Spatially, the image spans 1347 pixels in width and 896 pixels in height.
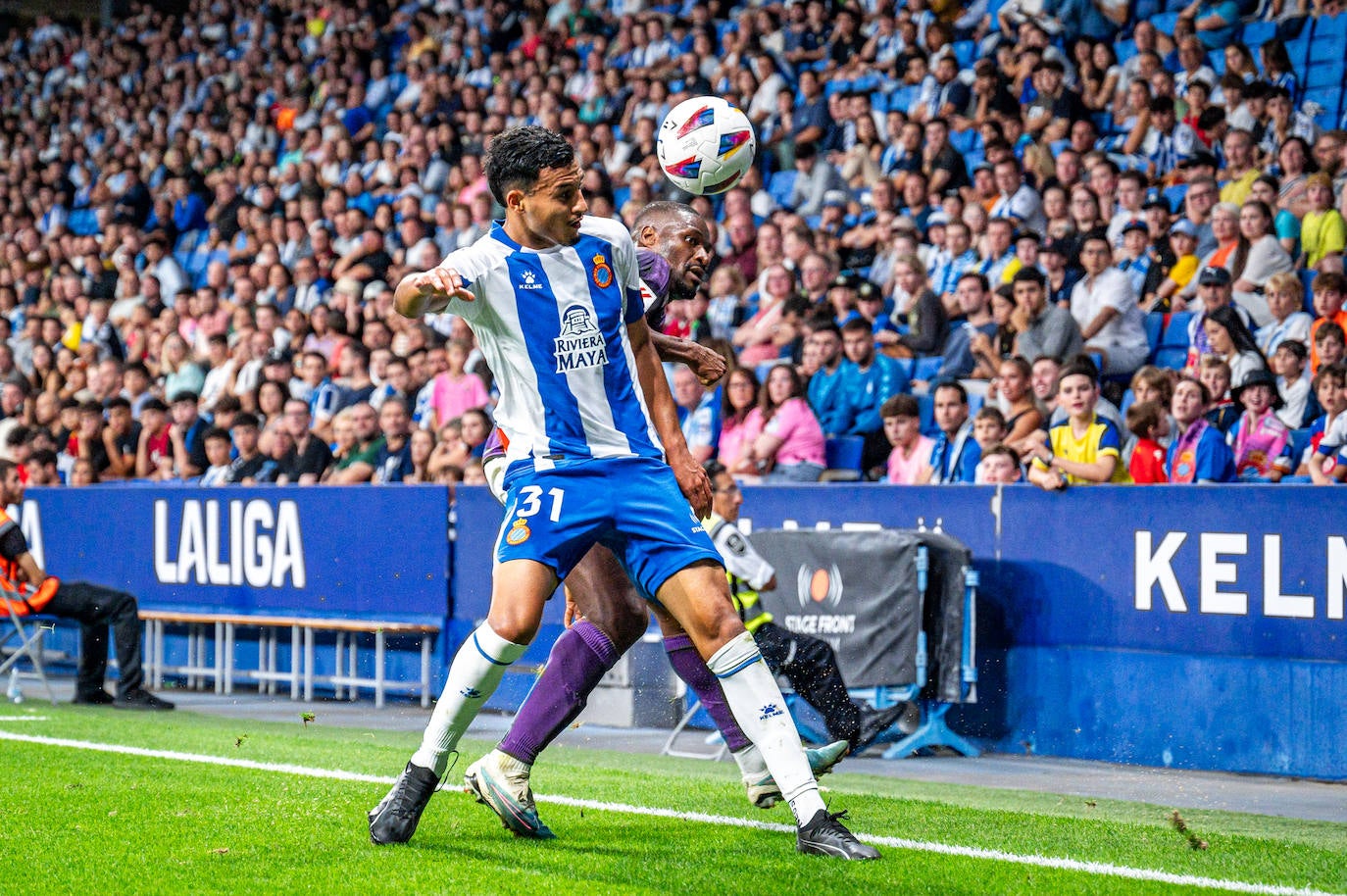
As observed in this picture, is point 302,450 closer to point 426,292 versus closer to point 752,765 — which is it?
point 752,765

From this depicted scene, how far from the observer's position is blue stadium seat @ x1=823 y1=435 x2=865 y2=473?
11.5m

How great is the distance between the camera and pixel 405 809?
5164 mm

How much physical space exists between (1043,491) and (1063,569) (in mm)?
453

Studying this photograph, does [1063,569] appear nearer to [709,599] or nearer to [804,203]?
[709,599]

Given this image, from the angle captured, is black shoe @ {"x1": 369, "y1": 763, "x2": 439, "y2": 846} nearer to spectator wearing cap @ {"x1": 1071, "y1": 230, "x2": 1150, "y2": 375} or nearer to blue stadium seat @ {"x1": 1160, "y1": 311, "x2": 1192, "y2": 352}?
spectator wearing cap @ {"x1": 1071, "y1": 230, "x2": 1150, "y2": 375}

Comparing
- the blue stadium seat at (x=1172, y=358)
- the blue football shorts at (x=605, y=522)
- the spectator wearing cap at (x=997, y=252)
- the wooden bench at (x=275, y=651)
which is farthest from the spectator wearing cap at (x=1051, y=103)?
the blue football shorts at (x=605, y=522)

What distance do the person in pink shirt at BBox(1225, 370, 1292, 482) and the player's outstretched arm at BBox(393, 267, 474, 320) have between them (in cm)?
570

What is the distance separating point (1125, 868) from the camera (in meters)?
4.97

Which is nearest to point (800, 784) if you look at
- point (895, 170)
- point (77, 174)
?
point (895, 170)

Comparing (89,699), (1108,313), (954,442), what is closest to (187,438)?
(89,699)

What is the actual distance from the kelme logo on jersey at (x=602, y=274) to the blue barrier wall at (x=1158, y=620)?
4.40m

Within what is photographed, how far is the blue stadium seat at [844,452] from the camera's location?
11.5m

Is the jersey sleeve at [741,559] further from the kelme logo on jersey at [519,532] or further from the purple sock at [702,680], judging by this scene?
the kelme logo on jersey at [519,532]

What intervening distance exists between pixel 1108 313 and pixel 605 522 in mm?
7213
